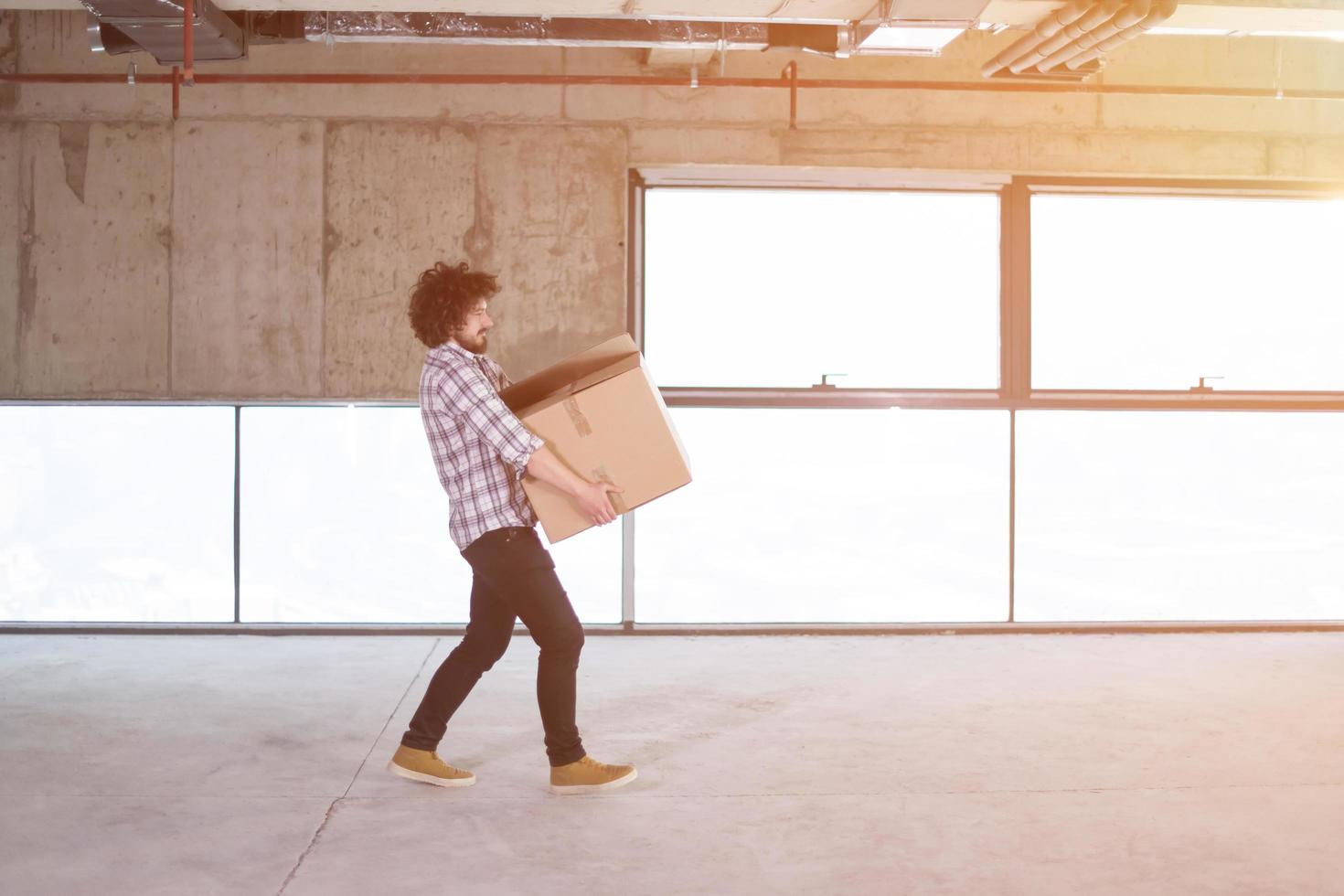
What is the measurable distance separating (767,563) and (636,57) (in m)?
2.24

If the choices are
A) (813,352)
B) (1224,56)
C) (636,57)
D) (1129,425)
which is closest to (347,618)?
(813,352)

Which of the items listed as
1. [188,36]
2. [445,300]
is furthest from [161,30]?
[445,300]

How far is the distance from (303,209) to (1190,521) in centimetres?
408

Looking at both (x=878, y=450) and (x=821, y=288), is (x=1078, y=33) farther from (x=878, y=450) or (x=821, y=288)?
(x=878, y=450)

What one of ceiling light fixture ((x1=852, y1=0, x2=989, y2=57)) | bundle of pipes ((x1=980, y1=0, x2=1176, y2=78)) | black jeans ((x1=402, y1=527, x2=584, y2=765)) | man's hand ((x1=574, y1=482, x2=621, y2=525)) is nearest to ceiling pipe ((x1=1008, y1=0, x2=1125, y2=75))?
bundle of pipes ((x1=980, y1=0, x2=1176, y2=78))

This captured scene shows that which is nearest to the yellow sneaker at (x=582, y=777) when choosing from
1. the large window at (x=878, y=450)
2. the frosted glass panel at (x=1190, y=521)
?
the large window at (x=878, y=450)

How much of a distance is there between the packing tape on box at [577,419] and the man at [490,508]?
0.28ft

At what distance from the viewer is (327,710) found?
148 inches

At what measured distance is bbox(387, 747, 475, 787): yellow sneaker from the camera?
294 cm

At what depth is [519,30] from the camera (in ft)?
14.7

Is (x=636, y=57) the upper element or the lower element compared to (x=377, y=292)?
upper

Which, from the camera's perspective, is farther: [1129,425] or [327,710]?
[1129,425]

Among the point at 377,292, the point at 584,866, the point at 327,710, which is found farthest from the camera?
the point at 377,292

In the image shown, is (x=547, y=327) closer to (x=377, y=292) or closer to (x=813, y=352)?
(x=377, y=292)
